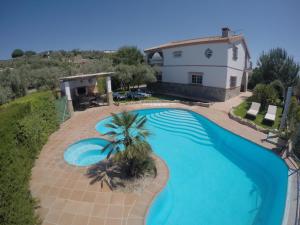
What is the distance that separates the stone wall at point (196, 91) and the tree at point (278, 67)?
5000 millimetres

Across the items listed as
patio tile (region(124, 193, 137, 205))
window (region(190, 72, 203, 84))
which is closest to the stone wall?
window (region(190, 72, 203, 84))

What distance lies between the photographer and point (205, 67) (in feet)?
74.5

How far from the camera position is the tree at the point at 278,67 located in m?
23.2

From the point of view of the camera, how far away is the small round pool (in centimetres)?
960

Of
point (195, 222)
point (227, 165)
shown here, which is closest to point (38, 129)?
point (195, 222)

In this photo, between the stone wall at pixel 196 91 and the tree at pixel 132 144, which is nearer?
the tree at pixel 132 144

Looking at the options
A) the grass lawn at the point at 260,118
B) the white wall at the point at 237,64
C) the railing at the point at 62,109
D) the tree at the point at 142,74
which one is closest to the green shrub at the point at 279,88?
the grass lawn at the point at 260,118

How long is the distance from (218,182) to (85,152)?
27.4 ft

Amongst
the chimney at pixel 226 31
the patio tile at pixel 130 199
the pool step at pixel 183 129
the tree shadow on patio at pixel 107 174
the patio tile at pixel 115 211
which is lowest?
the pool step at pixel 183 129

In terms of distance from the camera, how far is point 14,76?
2098 centimetres

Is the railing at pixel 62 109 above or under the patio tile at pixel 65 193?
above

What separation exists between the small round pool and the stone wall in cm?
1702

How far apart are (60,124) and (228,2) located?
20135 millimetres

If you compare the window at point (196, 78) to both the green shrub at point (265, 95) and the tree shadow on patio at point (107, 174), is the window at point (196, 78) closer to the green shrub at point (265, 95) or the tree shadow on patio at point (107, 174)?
the green shrub at point (265, 95)
